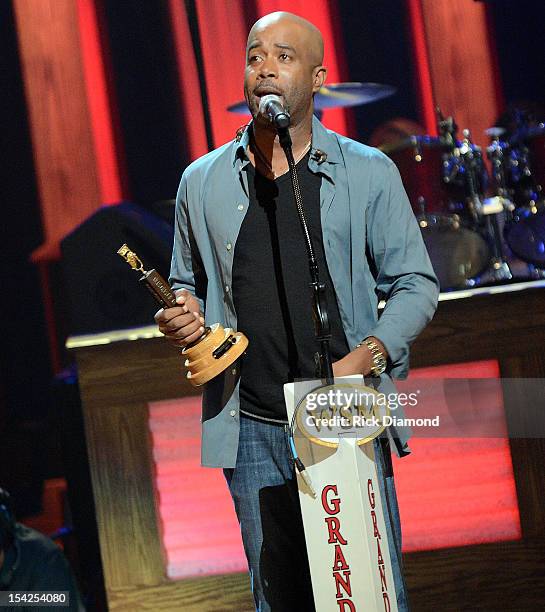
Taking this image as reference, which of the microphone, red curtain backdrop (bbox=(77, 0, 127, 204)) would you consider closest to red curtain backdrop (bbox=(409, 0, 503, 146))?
red curtain backdrop (bbox=(77, 0, 127, 204))

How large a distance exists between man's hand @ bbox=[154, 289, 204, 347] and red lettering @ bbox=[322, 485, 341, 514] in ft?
1.46

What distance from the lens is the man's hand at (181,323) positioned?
2.12 m

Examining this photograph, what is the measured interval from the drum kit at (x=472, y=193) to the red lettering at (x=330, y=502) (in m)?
2.71

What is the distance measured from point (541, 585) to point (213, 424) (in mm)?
1696

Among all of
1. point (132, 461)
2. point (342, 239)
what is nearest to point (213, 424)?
point (342, 239)

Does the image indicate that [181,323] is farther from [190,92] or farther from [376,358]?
[190,92]

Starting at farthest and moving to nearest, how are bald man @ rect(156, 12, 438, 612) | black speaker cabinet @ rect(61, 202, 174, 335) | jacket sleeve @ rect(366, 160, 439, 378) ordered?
black speaker cabinet @ rect(61, 202, 174, 335) → bald man @ rect(156, 12, 438, 612) → jacket sleeve @ rect(366, 160, 439, 378)

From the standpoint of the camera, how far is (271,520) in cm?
234

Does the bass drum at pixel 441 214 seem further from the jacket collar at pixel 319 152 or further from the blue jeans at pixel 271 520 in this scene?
the blue jeans at pixel 271 520

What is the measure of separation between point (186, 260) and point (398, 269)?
0.56m

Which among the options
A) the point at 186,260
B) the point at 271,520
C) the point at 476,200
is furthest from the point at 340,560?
the point at 476,200

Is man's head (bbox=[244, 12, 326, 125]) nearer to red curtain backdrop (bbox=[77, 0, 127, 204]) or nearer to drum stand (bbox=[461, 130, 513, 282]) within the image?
drum stand (bbox=[461, 130, 513, 282])

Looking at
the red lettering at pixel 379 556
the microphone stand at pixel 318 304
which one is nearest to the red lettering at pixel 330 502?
the red lettering at pixel 379 556

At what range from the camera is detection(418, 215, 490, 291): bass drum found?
456 centimetres
